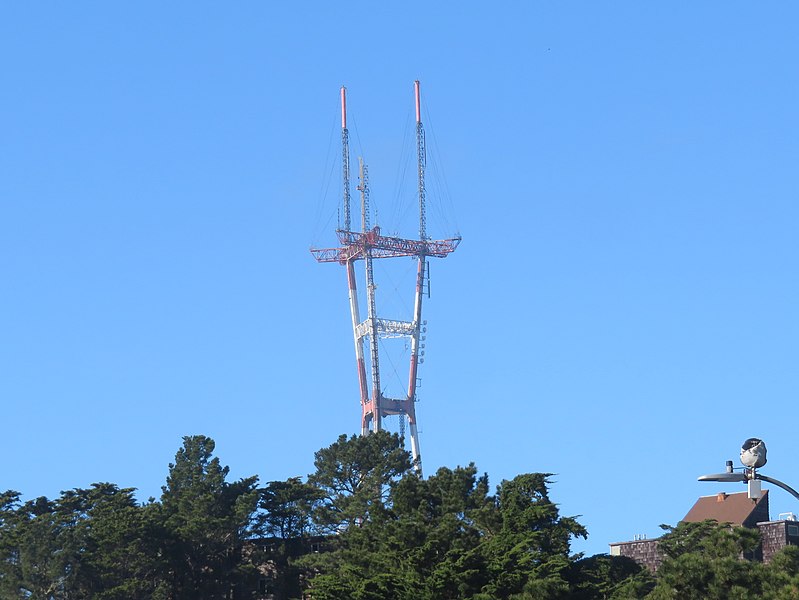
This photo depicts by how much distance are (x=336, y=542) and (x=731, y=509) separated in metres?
27.1

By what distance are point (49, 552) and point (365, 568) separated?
28.5 metres

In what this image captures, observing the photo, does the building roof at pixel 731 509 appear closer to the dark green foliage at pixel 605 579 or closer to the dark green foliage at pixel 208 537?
the dark green foliage at pixel 605 579

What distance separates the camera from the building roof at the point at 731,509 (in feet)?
369

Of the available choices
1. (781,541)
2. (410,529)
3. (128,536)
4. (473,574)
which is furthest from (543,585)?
(128,536)

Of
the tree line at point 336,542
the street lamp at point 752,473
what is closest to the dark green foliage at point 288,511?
the tree line at point 336,542

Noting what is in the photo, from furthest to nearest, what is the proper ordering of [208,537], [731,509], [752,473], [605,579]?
[208,537] → [731,509] → [605,579] → [752,473]

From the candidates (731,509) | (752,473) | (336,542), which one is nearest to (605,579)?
(731,509)

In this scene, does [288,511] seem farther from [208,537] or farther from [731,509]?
[731,509]

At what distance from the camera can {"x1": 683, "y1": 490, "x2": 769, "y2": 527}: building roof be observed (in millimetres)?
112375

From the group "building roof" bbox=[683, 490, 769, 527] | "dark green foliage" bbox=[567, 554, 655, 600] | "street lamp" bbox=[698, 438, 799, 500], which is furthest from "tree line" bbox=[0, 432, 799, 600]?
"street lamp" bbox=[698, 438, 799, 500]

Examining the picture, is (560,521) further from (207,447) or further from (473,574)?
(207,447)

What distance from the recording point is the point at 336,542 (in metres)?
121

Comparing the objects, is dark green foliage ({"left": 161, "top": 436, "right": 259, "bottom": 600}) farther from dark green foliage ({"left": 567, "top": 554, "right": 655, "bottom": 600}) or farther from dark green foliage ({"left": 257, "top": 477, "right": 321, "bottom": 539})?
dark green foliage ({"left": 567, "top": 554, "right": 655, "bottom": 600})

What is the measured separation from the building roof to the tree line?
501 inches
